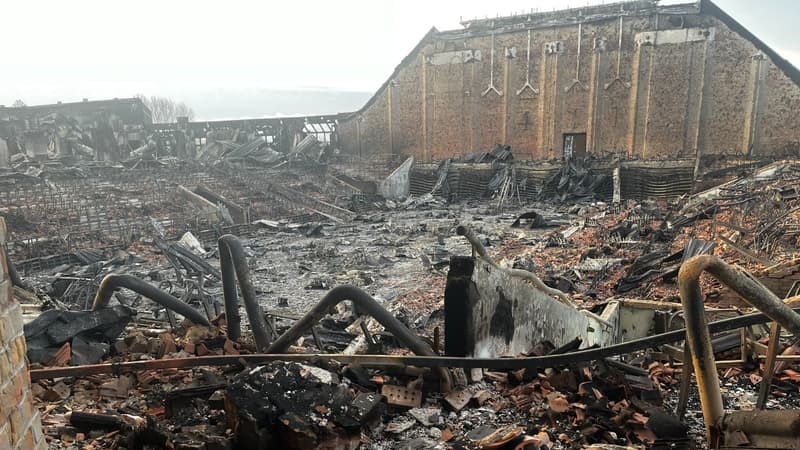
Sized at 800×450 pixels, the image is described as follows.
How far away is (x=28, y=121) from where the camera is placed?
30.5 meters

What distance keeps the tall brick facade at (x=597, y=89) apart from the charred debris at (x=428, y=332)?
26.0 feet

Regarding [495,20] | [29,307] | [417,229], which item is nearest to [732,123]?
[495,20]

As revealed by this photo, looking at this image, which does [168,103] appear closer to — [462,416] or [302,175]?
[302,175]

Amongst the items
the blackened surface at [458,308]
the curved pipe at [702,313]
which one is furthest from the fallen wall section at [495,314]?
the curved pipe at [702,313]

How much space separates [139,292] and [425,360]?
2618 mm

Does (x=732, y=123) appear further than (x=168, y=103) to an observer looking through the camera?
No

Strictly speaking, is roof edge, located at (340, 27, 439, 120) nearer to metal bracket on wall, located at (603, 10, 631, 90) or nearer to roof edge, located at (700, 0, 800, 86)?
metal bracket on wall, located at (603, 10, 631, 90)

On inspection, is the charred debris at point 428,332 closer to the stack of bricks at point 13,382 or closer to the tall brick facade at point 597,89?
the stack of bricks at point 13,382

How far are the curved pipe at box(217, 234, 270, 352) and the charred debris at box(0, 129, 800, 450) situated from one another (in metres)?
0.02

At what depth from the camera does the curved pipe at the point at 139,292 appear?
434 cm

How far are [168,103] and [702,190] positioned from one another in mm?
67733

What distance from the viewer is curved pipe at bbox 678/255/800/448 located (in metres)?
2.21

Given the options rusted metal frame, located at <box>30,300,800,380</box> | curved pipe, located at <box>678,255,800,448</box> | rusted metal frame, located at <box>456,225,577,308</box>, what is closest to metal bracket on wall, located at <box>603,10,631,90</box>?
rusted metal frame, located at <box>456,225,577,308</box>

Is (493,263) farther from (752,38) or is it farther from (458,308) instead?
(752,38)
